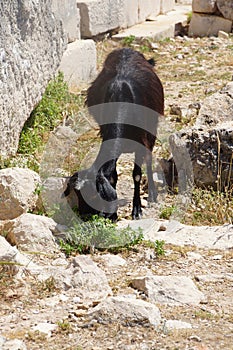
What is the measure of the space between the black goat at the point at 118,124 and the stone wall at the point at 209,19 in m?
7.02

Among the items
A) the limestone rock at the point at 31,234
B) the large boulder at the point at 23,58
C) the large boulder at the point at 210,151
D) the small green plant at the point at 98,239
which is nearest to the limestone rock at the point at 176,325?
the small green plant at the point at 98,239

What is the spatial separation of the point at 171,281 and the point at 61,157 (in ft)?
10.2

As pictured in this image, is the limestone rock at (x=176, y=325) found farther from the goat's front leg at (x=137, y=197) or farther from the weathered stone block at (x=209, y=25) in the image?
the weathered stone block at (x=209, y=25)

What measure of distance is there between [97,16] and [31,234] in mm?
7195

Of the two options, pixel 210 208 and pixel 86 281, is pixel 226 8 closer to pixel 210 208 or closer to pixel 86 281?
pixel 210 208

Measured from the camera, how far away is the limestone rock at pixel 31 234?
496 cm

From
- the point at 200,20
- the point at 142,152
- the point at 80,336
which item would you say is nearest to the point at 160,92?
the point at 142,152

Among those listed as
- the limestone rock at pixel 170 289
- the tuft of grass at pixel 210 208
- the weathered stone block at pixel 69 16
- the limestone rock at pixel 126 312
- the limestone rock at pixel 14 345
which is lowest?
the tuft of grass at pixel 210 208

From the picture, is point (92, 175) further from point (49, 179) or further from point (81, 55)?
point (81, 55)

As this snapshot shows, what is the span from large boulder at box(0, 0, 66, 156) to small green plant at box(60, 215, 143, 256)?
1599mm

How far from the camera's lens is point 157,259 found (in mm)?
5004

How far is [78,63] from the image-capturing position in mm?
9656

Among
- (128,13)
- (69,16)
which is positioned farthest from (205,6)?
(69,16)

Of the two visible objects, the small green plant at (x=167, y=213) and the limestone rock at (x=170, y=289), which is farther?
the small green plant at (x=167, y=213)
